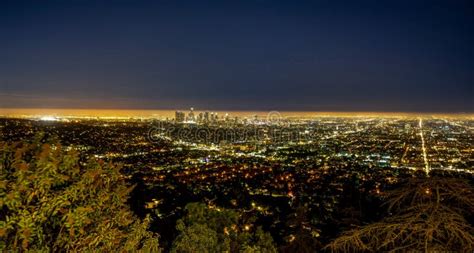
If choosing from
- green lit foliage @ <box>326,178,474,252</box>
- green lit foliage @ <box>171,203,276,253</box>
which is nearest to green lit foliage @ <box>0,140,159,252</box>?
green lit foliage @ <box>326,178,474,252</box>

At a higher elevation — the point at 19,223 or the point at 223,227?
the point at 19,223

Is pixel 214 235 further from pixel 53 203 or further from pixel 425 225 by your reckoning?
pixel 53 203

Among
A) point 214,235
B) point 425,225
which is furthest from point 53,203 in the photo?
point 214,235

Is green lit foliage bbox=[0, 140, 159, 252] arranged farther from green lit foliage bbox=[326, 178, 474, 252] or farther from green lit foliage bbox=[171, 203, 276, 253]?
green lit foliage bbox=[171, 203, 276, 253]

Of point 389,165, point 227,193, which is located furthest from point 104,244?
point 389,165

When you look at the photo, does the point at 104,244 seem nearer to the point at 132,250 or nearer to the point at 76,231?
the point at 76,231
